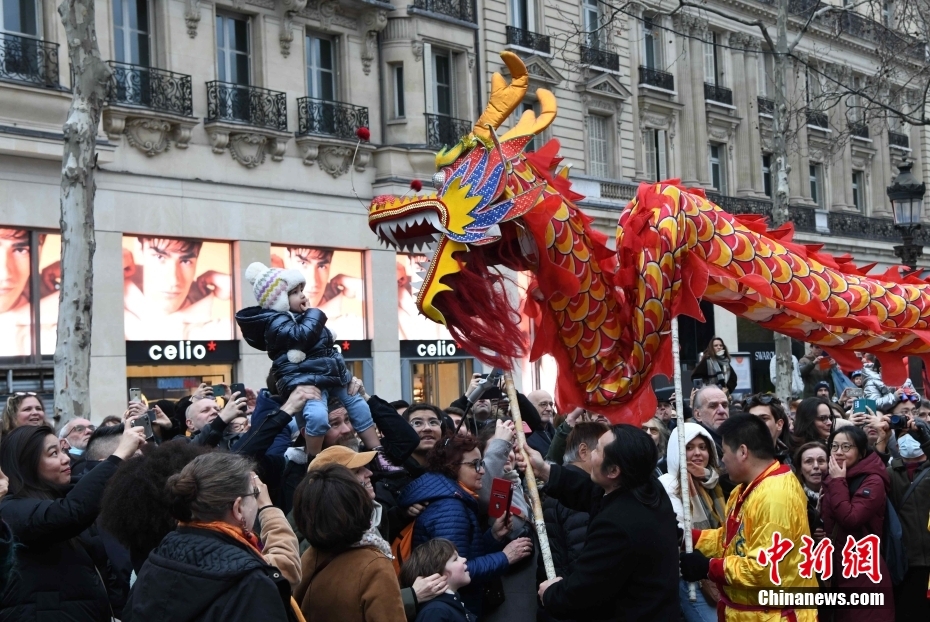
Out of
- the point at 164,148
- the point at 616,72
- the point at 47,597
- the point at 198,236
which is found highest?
the point at 616,72

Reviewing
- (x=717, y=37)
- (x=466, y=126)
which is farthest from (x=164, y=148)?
(x=717, y=37)

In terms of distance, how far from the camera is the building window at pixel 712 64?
101 ft

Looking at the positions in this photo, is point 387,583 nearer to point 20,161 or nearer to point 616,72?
point 20,161

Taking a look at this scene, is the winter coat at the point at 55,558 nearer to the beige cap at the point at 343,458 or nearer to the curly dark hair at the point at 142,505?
the curly dark hair at the point at 142,505

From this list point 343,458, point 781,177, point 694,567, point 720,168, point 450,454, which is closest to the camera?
point 343,458

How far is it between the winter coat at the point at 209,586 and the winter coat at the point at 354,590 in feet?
1.58

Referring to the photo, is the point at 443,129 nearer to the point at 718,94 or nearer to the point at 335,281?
the point at 335,281

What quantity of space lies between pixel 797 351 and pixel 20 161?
20545 millimetres

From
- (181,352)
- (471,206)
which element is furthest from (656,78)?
(471,206)

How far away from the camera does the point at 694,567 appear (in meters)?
5.30

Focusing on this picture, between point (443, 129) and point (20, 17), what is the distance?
8466 mm

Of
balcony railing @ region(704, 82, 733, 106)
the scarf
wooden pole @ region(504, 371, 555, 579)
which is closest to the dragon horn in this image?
wooden pole @ region(504, 371, 555, 579)

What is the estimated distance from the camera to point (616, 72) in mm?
27141

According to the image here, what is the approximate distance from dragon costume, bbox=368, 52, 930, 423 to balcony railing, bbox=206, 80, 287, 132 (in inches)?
543
